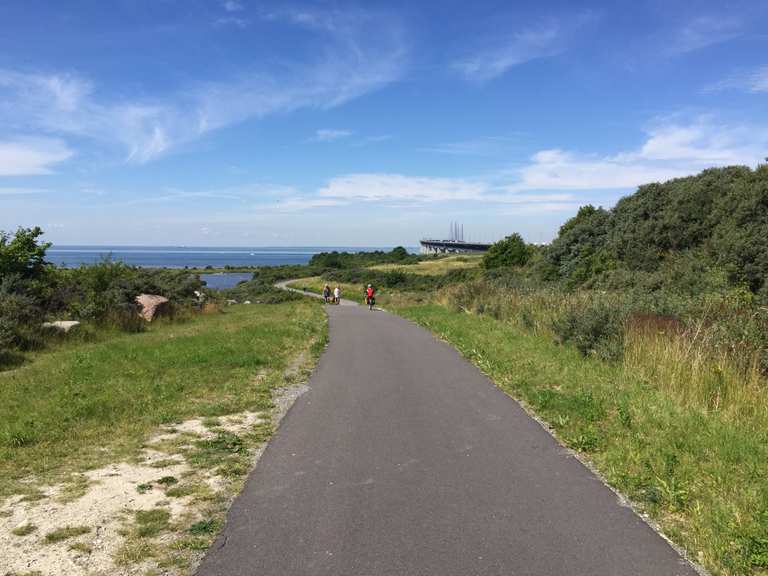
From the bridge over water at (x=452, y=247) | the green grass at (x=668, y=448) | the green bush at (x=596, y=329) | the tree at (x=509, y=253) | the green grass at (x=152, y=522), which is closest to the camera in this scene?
the green grass at (x=668, y=448)

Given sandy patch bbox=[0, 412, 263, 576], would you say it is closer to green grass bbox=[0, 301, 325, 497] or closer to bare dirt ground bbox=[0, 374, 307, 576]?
bare dirt ground bbox=[0, 374, 307, 576]

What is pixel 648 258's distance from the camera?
28.3 meters

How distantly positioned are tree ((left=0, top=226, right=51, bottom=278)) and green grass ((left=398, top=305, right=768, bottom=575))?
1569cm

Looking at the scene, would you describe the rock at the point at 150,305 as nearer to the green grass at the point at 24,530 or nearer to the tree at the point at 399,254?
the green grass at the point at 24,530

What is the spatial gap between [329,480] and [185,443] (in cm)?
213

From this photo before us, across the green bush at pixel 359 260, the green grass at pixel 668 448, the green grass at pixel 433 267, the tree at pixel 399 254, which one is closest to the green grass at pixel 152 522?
the green grass at pixel 668 448

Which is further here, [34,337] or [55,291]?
[55,291]

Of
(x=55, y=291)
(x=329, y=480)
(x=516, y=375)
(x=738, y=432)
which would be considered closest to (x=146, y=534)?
(x=329, y=480)

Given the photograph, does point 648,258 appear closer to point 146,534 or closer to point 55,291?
point 55,291

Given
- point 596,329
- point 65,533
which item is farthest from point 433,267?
point 65,533

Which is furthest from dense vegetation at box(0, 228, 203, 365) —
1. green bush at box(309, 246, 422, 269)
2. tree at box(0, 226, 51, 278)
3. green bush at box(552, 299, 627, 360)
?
green bush at box(309, 246, 422, 269)

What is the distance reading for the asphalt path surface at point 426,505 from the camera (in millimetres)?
3875

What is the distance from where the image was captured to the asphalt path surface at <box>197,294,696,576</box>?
3875mm

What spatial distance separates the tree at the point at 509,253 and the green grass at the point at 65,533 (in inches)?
2106
